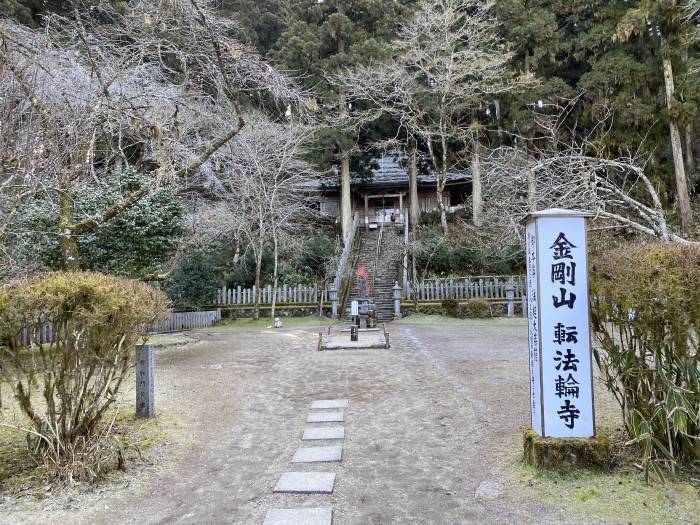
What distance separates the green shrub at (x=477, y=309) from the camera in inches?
612

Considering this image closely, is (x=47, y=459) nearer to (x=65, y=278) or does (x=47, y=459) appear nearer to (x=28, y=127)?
(x=65, y=278)

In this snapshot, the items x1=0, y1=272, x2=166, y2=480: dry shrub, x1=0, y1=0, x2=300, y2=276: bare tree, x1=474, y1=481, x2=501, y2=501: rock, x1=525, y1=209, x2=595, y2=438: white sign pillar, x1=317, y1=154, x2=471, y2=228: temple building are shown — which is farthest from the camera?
x1=317, y1=154, x2=471, y2=228: temple building

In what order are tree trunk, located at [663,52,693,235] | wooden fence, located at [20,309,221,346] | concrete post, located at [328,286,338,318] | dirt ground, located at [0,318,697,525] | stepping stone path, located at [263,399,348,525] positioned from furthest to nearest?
concrete post, located at [328,286,338,318] → tree trunk, located at [663,52,693,235] → wooden fence, located at [20,309,221,346] → dirt ground, located at [0,318,697,525] → stepping stone path, located at [263,399,348,525]

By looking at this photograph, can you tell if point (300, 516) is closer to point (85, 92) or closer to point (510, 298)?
point (85, 92)

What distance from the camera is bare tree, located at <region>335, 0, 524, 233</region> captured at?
56.5 ft

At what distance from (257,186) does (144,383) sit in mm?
11916

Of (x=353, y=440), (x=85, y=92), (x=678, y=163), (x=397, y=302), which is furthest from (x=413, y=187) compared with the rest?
(x=353, y=440)

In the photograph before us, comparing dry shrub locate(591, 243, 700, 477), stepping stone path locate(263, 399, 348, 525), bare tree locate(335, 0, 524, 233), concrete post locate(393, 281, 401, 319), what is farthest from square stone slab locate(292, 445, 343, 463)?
bare tree locate(335, 0, 524, 233)

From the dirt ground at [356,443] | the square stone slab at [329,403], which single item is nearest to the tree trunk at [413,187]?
the dirt ground at [356,443]

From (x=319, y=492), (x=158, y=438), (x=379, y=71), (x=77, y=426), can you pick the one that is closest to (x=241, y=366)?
(x=158, y=438)

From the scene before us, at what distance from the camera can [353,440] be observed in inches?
171

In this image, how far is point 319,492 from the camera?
3266 millimetres

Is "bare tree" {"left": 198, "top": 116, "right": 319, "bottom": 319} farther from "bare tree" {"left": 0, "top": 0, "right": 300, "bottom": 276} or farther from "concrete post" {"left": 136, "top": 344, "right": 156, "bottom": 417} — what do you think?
"concrete post" {"left": 136, "top": 344, "right": 156, "bottom": 417}

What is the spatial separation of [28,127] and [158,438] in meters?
4.84
